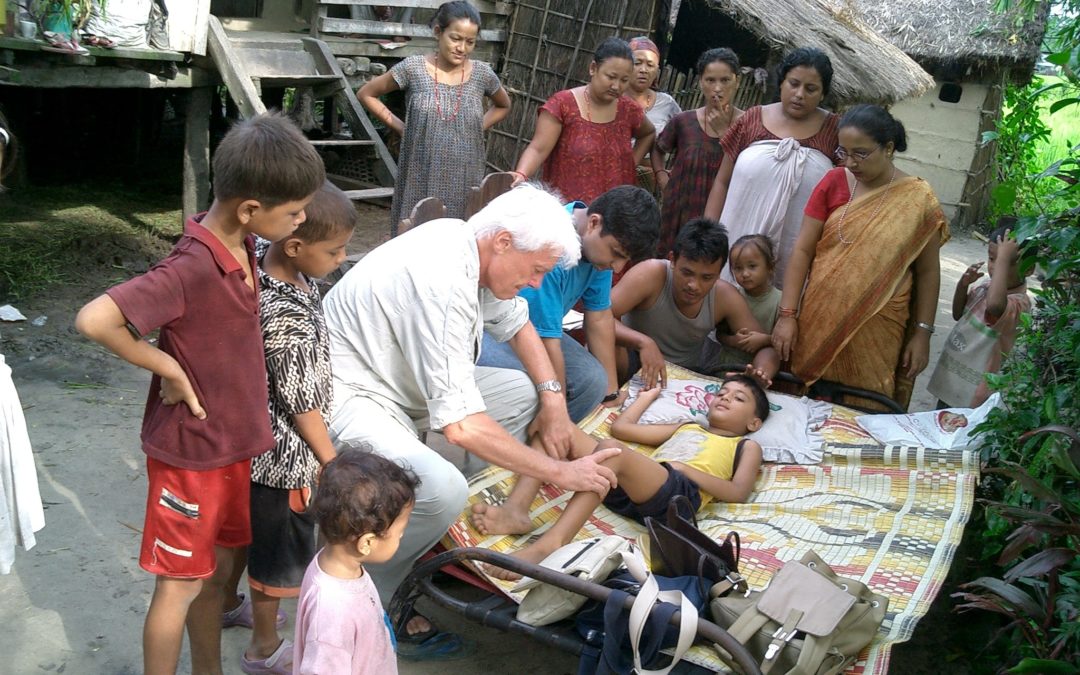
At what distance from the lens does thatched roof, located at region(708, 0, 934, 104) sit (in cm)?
802

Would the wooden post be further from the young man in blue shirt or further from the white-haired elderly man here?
the white-haired elderly man

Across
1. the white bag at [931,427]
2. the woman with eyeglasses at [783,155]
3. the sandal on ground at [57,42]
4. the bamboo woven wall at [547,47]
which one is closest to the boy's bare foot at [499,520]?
the white bag at [931,427]

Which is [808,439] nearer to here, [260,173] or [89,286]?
[260,173]

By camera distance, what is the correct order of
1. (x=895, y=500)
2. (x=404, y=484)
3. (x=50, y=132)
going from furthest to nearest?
(x=50, y=132), (x=895, y=500), (x=404, y=484)

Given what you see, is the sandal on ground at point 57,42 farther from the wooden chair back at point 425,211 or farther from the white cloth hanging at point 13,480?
the white cloth hanging at point 13,480

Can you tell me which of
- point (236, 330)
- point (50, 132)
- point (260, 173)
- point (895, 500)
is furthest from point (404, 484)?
point (50, 132)

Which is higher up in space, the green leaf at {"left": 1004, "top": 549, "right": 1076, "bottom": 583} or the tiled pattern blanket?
the green leaf at {"left": 1004, "top": 549, "right": 1076, "bottom": 583}

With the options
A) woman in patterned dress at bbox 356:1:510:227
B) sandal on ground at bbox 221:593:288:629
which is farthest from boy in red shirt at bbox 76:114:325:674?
woman in patterned dress at bbox 356:1:510:227

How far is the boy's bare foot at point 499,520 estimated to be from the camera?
3361 millimetres

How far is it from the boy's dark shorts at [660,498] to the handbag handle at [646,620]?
0.94 metres

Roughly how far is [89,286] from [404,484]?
16.1ft

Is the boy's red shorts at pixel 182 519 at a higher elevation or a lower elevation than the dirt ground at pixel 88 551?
higher

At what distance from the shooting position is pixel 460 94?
5.93 metres

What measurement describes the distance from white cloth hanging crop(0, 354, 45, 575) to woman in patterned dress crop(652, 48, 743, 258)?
12.9 ft
